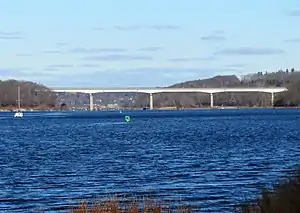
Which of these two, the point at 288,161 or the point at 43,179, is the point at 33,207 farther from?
the point at 288,161

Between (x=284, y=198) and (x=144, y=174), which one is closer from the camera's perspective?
(x=284, y=198)

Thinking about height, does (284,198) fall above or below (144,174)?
above

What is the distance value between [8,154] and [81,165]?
14.4 m

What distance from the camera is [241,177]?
35.1 m

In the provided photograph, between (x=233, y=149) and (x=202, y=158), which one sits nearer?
(x=202, y=158)

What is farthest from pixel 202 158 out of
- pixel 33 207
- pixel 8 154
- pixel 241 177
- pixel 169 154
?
pixel 33 207

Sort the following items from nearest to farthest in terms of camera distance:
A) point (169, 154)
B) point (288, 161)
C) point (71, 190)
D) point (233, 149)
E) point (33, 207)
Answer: point (33, 207) < point (71, 190) < point (288, 161) < point (169, 154) < point (233, 149)

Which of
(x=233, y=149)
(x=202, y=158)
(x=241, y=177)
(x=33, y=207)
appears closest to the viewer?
(x=33, y=207)

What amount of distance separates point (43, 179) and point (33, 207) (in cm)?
954

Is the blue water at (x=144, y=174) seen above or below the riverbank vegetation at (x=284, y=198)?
below

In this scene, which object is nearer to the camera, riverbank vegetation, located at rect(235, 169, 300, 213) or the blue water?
riverbank vegetation, located at rect(235, 169, 300, 213)

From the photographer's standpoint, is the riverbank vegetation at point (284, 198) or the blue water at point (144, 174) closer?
the riverbank vegetation at point (284, 198)

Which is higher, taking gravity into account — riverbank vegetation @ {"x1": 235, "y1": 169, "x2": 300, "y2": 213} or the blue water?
riverbank vegetation @ {"x1": 235, "y1": 169, "x2": 300, "y2": 213}

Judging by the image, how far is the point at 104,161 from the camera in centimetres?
4716
